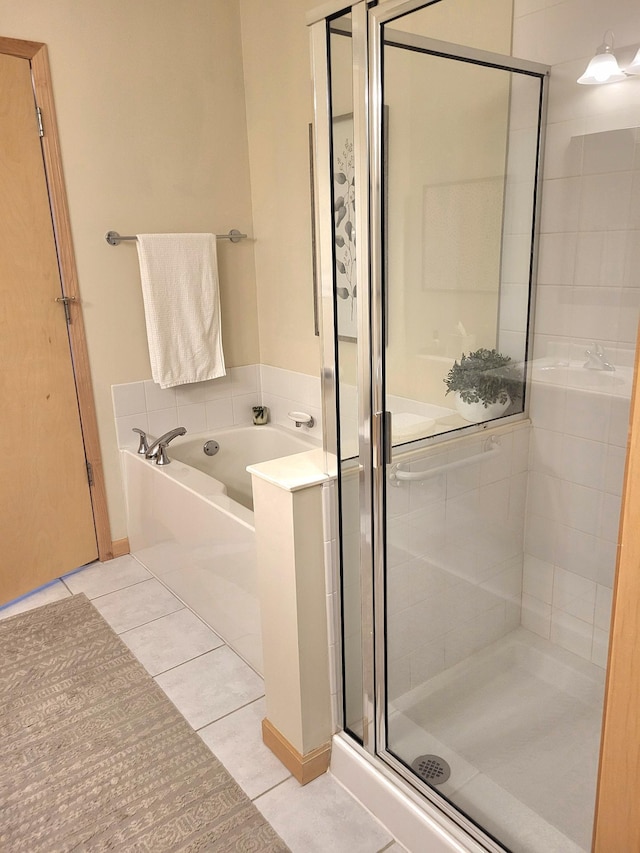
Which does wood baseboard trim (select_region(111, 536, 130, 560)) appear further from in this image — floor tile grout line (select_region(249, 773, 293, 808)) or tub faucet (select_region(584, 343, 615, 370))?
tub faucet (select_region(584, 343, 615, 370))

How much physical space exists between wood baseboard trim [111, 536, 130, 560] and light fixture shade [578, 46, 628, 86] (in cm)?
261

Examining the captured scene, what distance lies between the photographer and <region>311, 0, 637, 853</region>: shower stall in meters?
1.41

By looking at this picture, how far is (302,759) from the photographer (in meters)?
1.74

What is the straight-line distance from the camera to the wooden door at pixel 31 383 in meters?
2.51

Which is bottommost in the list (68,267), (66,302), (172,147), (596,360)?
(596,360)

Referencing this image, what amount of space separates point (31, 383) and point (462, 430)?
6.02 feet

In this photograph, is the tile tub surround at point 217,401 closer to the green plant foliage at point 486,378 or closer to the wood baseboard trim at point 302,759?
the green plant foliage at point 486,378

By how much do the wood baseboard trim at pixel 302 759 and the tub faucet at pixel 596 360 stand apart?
124cm

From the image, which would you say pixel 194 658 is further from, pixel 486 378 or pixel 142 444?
pixel 486 378

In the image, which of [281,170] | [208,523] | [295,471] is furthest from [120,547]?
[281,170]

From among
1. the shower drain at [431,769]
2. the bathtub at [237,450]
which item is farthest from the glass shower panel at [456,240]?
the bathtub at [237,450]

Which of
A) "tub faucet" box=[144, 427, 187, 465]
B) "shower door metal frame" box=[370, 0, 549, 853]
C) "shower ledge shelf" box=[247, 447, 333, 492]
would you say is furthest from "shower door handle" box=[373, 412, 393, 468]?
"tub faucet" box=[144, 427, 187, 465]

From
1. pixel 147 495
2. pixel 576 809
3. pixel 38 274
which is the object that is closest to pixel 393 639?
pixel 576 809

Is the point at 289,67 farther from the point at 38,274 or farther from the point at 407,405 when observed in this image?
the point at 407,405
